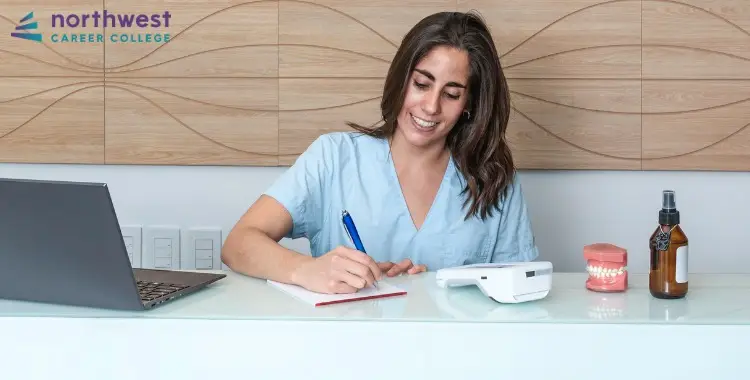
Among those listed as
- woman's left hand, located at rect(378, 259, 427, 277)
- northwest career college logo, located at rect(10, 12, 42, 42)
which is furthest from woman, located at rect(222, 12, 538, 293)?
northwest career college logo, located at rect(10, 12, 42, 42)

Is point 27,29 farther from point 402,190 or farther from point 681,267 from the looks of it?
point 681,267

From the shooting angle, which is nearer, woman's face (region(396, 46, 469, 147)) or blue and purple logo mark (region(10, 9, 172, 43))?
woman's face (region(396, 46, 469, 147))

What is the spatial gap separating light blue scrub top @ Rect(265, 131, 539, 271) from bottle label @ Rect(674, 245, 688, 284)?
0.82 m

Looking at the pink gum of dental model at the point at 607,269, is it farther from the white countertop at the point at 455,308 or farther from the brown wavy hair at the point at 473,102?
the brown wavy hair at the point at 473,102

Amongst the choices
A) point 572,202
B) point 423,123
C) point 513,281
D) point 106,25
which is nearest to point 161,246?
point 106,25

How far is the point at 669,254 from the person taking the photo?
144cm

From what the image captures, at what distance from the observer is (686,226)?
9.89 feet

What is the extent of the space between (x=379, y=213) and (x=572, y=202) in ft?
3.39

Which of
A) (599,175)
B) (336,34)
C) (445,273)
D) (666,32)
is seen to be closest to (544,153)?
(599,175)

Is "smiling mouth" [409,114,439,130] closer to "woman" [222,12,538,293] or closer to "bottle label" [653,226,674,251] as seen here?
"woman" [222,12,538,293]

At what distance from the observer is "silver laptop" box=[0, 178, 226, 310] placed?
1.23 m

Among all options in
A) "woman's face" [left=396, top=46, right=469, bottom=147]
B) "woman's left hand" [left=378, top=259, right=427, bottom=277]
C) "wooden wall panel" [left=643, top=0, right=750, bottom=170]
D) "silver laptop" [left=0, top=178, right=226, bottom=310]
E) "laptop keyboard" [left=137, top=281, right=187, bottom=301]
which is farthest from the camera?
"wooden wall panel" [left=643, top=0, right=750, bottom=170]

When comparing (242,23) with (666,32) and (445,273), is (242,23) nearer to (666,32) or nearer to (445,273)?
(666,32)

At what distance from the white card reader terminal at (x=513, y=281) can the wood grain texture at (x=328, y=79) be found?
1561 millimetres
